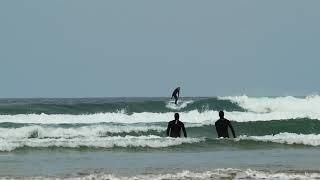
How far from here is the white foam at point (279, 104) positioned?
41188mm

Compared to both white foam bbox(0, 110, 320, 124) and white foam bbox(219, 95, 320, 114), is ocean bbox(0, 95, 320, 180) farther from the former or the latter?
white foam bbox(219, 95, 320, 114)

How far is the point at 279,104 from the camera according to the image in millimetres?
42219

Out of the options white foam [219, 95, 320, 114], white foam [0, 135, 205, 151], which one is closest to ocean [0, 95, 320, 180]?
white foam [0, 135, 205, 151]

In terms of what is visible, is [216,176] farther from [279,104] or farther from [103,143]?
[279,104]

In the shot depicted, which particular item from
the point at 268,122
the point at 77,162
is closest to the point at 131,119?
the point at 268,122

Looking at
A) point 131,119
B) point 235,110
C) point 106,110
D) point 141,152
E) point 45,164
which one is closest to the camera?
point 45,164

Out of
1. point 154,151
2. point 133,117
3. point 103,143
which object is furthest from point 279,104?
point 154,151

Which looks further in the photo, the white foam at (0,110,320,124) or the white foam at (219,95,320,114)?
the white foam at (219,95,320,114)

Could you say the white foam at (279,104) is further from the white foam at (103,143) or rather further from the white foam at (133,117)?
the white foam at (103,143)

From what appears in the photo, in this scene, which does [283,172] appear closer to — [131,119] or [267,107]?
[131,119]

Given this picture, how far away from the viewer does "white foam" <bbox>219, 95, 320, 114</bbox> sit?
41188 mm

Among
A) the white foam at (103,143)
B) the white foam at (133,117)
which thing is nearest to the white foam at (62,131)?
the white foam at (103,143)

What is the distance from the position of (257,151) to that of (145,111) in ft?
69.2

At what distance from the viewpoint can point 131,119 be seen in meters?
33.0
